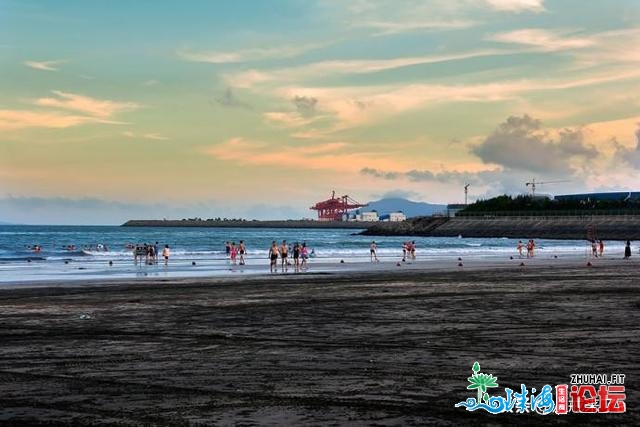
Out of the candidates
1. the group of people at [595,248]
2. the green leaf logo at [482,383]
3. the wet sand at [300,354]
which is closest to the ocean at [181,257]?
the group of people at [595,248]

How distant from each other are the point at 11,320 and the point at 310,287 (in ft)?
41.1

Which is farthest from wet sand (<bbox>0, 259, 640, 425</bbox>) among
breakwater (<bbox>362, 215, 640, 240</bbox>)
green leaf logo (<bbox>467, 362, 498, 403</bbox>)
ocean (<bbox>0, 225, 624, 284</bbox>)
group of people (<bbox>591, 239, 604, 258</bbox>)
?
breakwater (<bbox>362, 215, 640, 240</bbox>)

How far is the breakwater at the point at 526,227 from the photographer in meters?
122

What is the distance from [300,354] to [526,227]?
133383mm

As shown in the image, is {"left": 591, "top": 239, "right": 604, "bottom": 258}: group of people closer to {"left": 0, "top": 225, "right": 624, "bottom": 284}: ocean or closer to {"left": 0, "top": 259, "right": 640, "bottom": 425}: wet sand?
{"left": 0, "top": 225, "right": 624, "bottom": 284}: ocean

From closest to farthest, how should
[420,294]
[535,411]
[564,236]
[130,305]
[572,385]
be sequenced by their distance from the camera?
[535,411], [572,385], [130,305], [420,294], [564,236]

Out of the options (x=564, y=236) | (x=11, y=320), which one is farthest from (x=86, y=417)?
(x=564, y=236)

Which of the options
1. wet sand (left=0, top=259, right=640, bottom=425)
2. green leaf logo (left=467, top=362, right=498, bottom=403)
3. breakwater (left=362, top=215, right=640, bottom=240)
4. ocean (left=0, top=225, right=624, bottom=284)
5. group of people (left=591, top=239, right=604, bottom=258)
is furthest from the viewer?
breakwater (left=362, top=215, right=640, bottom=240)

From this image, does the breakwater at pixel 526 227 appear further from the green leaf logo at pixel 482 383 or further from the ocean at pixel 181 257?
the green leaf logo at pixel 482 383

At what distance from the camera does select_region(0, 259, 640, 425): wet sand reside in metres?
8.59

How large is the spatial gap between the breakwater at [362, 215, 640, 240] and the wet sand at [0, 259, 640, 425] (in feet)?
299

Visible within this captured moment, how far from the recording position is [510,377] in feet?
33.3

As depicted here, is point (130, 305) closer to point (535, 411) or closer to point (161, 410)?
point (161, 410)

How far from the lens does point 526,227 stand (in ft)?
462
